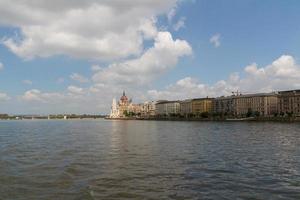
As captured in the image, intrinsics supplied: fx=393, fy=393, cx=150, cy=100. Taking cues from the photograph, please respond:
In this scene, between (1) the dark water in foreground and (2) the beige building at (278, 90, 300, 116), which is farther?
(2) the beige building at (278, 90, 300, 116)

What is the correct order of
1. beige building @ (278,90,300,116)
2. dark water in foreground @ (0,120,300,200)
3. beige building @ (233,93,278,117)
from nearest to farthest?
dark water in foreground @ (0,120,300,200)
beige building @ (278,90,300,116)
beige building @ (233,93,278,117)

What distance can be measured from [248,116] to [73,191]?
173969 mm

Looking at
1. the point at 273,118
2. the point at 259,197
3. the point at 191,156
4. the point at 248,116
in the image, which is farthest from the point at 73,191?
the point at 248,116

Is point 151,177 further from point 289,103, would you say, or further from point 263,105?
point 263,105

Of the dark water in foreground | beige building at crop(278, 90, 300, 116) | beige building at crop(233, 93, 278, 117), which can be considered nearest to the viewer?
the dark water in foreground

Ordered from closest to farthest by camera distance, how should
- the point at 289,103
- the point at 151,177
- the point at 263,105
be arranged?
the point at 151,177
the point at 289,103
the point at 263,105

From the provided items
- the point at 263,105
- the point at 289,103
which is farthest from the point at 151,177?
the point at 263,105

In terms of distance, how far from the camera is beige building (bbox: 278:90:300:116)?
170250 mm

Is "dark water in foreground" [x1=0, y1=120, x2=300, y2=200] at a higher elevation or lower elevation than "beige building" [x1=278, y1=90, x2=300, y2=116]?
lower

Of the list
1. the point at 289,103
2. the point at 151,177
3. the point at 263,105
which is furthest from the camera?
the point at 263,105

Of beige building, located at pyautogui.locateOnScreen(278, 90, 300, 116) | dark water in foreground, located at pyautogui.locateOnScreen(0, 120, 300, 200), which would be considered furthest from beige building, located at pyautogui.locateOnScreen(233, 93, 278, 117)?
dark water in foreground, located at pyautogui.locateOnScreen(0, 120, 300, 200)

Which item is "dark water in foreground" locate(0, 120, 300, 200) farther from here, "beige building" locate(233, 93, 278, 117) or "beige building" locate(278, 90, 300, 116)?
"beige building" locate(233, 93, 278, 117)

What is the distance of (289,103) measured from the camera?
17475 centimetres

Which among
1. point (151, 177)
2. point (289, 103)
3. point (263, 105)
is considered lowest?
point (151, 177)
